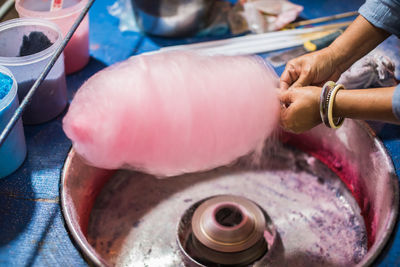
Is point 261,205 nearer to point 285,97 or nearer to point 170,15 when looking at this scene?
point 285,97

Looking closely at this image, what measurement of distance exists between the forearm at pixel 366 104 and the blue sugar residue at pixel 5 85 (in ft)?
2.72

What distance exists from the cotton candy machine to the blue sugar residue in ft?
0.87

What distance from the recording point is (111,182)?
64.6 inches

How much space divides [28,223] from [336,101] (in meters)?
0.82

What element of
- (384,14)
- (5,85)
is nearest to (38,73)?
(5,85)

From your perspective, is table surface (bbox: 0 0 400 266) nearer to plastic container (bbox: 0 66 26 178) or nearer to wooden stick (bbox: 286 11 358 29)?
plastic container (bbox: 0 66 26 178)

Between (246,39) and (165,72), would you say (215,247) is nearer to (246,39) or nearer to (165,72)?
(165,72)

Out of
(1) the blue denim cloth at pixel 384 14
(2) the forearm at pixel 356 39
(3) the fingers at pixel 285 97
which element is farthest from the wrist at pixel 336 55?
(3) the fingers at pixel 285 97

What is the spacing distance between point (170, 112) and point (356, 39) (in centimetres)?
67

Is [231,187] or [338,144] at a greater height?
[338,144]

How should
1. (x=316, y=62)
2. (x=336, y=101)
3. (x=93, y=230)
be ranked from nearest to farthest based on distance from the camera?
1. (x=336, y=101)
2. (x=316, y=62)
3. (x=93, y=230)

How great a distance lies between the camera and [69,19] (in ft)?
4.90

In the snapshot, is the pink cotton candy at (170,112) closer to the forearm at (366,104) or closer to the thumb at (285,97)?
the thumb at (285,97)

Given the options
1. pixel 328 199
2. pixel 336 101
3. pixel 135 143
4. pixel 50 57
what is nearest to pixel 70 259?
pixel 135 143
